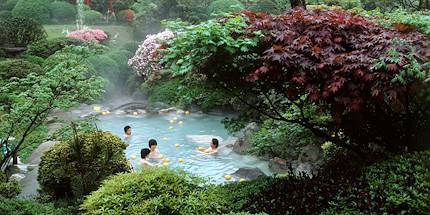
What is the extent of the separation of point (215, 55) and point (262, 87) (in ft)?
2.17

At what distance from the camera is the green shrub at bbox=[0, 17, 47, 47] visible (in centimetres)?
1477

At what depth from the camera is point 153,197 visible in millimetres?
3906

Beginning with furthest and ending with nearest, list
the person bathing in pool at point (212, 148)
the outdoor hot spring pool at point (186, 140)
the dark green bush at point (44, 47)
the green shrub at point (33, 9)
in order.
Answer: the green shrub at point (33, 9) → the dark green bush at point (44, 47) → the person bathing in pool at point (212, 148) → the outdoor hot spring pool at point (186, 140)

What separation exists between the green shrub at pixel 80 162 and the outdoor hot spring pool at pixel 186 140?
81.4 inches

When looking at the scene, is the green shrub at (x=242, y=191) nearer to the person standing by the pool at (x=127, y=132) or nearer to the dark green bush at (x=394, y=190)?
the dark green bush at (x=394, y=190)

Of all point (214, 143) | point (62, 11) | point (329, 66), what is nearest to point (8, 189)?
point (329, 66)

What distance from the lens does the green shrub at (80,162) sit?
217 inches

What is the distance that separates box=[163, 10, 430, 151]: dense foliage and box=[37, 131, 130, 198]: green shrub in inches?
70.8

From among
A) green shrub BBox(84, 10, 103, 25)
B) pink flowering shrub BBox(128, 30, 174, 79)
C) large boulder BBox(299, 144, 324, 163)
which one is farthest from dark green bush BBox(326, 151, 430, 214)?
green shrub BBox(84, 10, 103, 25)

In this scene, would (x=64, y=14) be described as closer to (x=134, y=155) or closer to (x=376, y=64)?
(x=134, y=155)

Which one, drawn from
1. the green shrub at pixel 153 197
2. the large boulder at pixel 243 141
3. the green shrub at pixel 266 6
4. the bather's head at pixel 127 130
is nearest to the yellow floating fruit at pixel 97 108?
the bather's head at pixel 127 130

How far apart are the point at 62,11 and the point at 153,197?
18913mm

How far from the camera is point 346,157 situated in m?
4.82

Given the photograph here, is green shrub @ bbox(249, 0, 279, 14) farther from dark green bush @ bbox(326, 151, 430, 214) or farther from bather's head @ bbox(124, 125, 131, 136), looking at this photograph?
dark green bush @ bbox(326, 151, 430, 214)
